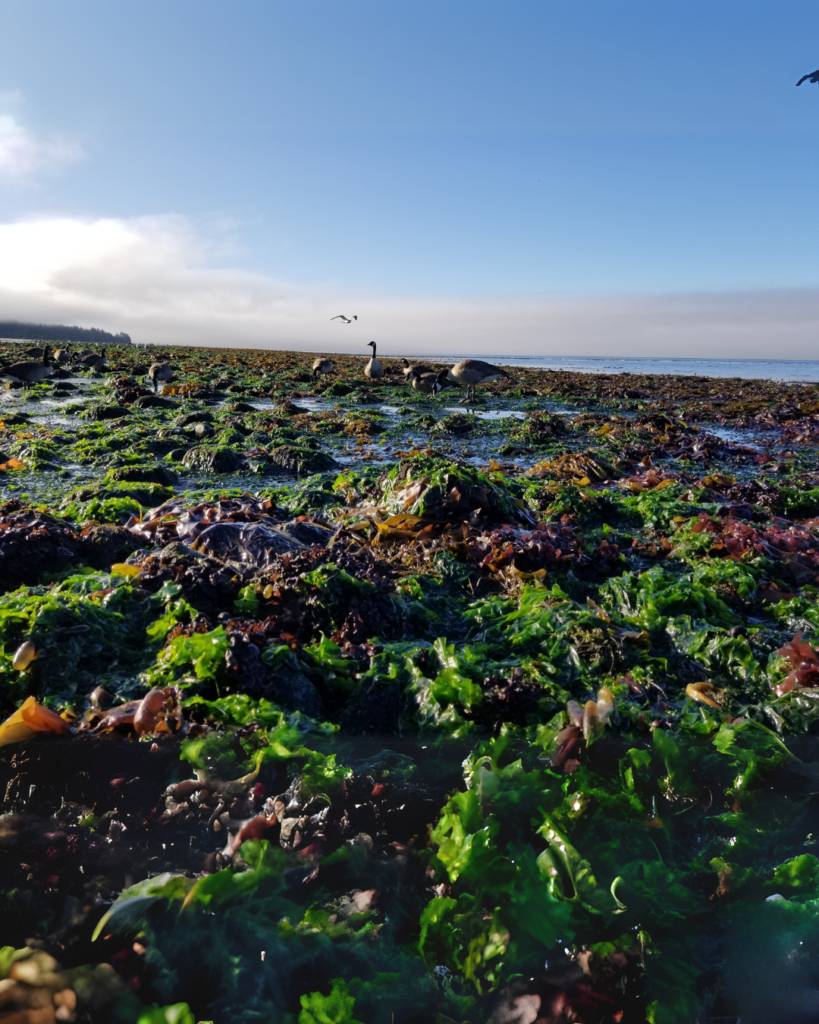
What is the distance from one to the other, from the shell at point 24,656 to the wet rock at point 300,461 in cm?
523

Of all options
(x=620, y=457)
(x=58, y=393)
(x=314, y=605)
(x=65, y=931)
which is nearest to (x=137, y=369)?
(x=58, y=393)

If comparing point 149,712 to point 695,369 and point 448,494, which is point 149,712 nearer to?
point 448,494

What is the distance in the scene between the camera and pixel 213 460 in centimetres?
786

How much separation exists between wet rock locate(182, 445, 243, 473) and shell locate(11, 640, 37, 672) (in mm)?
5139

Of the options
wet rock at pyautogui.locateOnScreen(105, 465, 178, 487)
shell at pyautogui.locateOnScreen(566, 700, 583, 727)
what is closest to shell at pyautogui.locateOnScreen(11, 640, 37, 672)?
shell at pyautogui.locateOnScreen(566, 700, 583, 727)

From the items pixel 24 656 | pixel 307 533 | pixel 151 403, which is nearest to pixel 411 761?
pixel 24 656

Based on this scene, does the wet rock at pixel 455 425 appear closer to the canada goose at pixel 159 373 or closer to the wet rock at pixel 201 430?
the wet rock at pixel 201 430

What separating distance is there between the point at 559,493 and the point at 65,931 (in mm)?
5301

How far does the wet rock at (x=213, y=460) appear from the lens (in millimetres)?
7824

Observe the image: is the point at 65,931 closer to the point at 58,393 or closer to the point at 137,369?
the point at 58,393

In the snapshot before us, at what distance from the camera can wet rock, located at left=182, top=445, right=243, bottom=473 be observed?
782 centimetres

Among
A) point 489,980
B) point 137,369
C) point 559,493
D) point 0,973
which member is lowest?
point 489,980

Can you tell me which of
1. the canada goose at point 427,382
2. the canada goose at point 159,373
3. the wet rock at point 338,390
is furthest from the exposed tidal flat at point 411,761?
the canada goose at point 159,373

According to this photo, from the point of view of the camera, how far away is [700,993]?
1.45 metres
